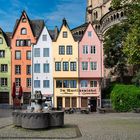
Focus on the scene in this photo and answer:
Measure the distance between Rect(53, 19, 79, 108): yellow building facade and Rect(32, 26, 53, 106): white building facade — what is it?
3.64ft

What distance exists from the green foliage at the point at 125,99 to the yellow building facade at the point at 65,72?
1143 centimetres

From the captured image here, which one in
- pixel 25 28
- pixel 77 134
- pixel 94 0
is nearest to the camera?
pixel 77 134

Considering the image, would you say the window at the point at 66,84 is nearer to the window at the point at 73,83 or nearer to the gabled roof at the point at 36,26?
the window at the point at 73,83

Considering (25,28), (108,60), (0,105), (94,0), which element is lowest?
(0,105)

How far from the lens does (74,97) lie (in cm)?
8062

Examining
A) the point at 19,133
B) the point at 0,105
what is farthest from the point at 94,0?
the point at 19,133

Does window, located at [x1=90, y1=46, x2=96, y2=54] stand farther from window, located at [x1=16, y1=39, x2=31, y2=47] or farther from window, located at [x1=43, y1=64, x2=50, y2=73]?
window, located at [x1=16, y1=39, x2=31, y2=47]

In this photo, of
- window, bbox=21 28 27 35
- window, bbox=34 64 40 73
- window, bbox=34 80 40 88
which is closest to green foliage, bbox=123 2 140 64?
window, bbox=34 80 40 88

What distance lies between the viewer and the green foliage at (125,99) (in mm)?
69188

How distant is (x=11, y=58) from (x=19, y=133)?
58.9 meters

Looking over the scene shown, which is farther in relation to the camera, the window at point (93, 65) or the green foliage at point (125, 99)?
the window at point (93, 65)

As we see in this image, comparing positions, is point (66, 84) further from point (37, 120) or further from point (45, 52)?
point (37, 120)

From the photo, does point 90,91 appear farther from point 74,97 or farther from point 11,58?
point 11,58

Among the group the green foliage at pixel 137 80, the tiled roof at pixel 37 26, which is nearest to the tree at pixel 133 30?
the green foliage at pixel 137 80
